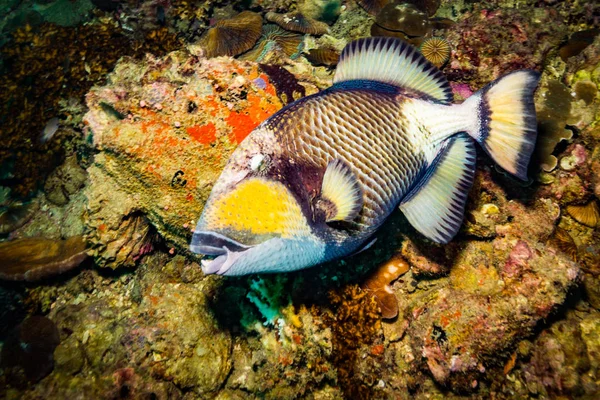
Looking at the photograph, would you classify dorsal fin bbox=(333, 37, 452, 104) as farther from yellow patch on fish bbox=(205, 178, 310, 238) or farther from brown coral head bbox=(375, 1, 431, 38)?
brown coral head bbox=(375, 1, 431, 38)

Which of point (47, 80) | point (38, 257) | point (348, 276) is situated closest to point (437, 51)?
point (348, 276)

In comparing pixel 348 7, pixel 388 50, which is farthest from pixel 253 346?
pixel 348 7

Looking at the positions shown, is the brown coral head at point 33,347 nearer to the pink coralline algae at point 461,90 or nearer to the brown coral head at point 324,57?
the brown coral head at point 324,57

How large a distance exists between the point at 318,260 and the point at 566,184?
2.39 m

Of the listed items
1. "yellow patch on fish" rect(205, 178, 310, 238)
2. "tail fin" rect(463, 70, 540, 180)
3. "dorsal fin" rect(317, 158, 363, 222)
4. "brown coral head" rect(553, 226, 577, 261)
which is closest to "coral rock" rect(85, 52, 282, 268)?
"yellow patch on fish" rect(205, 178, 310, 238)

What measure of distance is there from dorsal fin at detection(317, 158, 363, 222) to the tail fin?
99cm

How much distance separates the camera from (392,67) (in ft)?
7.06

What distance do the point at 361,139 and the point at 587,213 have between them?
2385 millimetres

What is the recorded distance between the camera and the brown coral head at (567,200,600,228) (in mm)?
2773

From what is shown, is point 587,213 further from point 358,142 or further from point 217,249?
point 217,249

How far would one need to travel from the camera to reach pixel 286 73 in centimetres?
283

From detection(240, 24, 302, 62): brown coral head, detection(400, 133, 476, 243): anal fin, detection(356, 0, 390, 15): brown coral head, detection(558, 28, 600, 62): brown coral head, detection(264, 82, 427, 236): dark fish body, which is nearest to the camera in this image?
detection(264, 82, 427, 236): dark fish body

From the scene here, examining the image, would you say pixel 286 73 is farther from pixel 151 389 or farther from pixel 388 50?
pixel 151 389

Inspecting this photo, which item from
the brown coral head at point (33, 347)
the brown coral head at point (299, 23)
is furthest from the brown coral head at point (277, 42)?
the brown coral head at point (33, 347)
